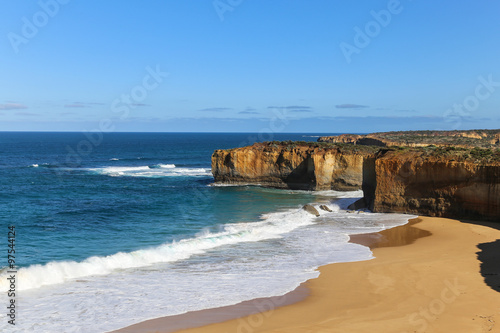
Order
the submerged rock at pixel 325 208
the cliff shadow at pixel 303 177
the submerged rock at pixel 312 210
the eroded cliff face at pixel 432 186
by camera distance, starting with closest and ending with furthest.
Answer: the eroded cliff face at pixel 432 186 < the submerged rock at pixel 312 210 < the submerged rock at pixel 325 208 < the cliff shadow at pixel 303 177

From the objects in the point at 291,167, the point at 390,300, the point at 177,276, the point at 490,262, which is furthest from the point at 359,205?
the point at 177,276

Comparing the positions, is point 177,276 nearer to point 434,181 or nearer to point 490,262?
point 490,262

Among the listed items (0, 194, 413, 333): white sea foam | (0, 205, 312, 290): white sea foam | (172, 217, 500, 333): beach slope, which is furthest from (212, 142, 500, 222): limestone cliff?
(0, 205, 312, 290): white sea foam

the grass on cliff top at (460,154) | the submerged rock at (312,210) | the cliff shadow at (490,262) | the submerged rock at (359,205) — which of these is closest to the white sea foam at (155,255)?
the submerged rock at (312,210)

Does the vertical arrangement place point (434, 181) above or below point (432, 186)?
above

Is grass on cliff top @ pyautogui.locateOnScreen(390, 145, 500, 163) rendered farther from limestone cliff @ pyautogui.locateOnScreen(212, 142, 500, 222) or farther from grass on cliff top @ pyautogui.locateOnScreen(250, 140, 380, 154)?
grass on cliff top @ pyautogui.locateOnScreen(250, 140, 380, 154)

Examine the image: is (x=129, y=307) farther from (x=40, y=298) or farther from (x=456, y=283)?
(x=456, y=283)

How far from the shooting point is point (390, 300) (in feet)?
43.9

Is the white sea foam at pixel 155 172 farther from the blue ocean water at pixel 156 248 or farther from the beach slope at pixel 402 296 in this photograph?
the beach slope at pixel 402 296

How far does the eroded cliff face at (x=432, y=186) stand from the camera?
23.7 metres

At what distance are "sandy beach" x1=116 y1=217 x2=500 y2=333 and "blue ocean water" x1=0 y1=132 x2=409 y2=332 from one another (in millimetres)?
914

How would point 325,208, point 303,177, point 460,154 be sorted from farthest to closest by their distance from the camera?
point 303,177, point 325,208, point 460,154

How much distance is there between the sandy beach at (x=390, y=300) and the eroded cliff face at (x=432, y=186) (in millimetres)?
5078

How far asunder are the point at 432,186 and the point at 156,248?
673 inches
